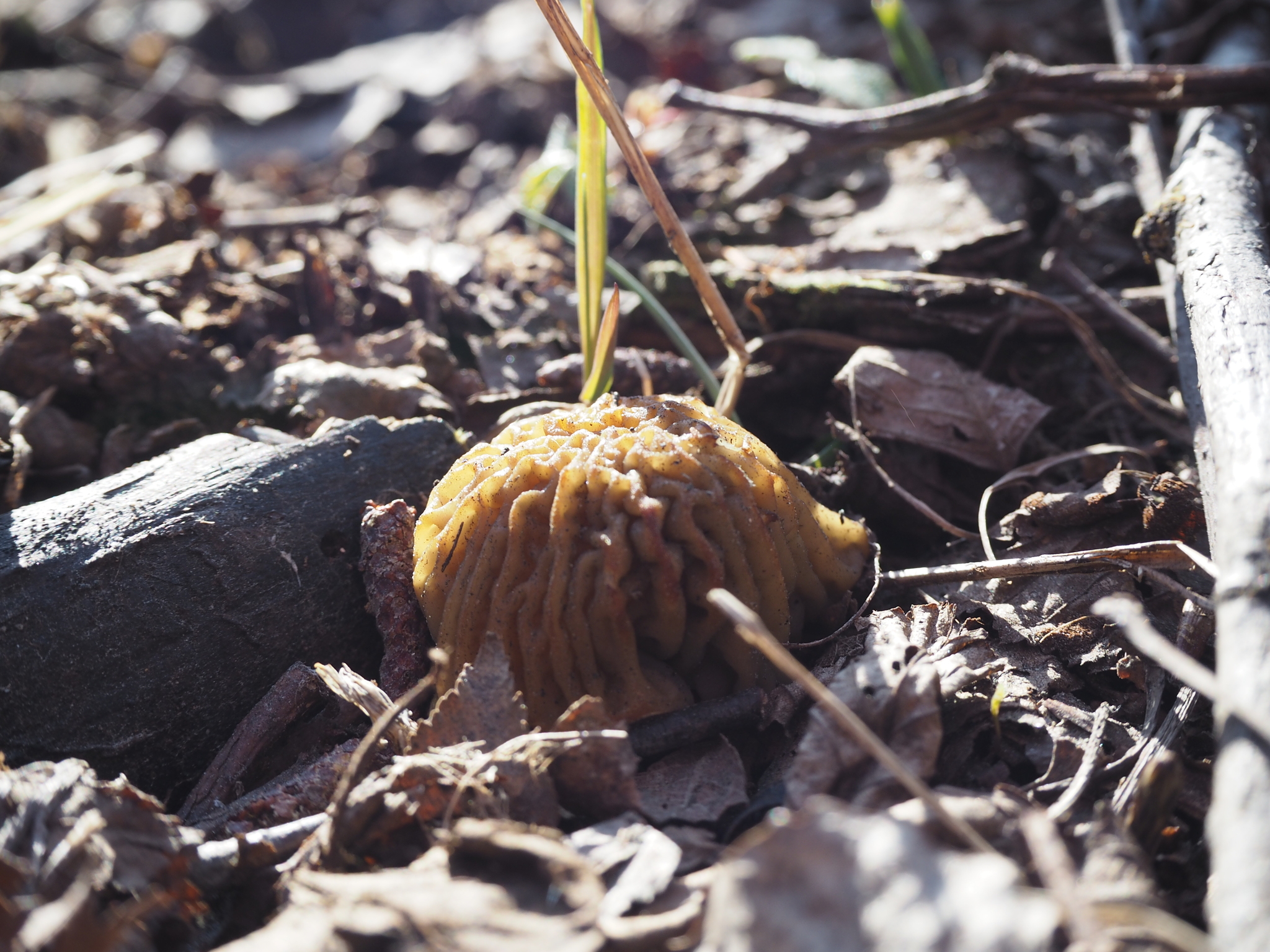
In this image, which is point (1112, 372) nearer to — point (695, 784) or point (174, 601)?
point (695, 784)

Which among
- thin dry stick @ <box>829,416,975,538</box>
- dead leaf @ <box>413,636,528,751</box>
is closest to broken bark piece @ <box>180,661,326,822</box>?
dead leaf @ <box>413,636,528,751</box>

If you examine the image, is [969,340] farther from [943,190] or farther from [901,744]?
[901,744]

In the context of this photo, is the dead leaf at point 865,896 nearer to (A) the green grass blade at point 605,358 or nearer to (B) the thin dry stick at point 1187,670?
(B) the thin dry stick at point 1187,670

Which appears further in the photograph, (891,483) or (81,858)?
(891,483)

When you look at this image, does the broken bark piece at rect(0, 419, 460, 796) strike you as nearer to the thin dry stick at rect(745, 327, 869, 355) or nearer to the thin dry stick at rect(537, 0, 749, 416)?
the thin dry stick at rect(537, 0, 749, 416)

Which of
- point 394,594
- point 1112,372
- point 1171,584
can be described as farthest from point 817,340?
point 394,594

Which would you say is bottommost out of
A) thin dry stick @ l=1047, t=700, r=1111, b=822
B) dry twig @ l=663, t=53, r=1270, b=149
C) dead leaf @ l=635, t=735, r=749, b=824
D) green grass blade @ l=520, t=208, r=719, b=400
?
thin dry stick @ l=1047, t=700, r=1111, b=822

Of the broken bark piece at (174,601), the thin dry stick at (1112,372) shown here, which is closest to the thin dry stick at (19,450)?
the broken bark piece at (174,601)
